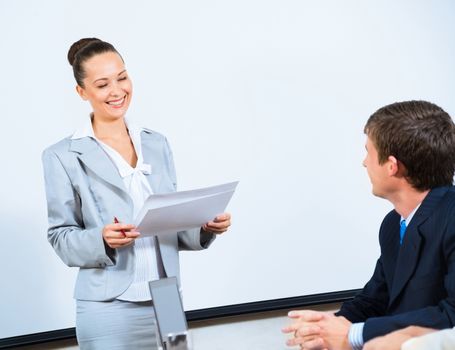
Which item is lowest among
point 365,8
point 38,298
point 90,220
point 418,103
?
point 38,298

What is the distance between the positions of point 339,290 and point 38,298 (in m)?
1.67

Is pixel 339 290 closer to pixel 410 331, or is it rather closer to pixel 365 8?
pixel 365 8

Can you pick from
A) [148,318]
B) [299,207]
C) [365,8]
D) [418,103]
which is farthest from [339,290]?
[418,103]

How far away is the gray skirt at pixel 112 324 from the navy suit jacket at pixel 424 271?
0.74 metres

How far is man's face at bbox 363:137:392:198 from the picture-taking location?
6.42 ft

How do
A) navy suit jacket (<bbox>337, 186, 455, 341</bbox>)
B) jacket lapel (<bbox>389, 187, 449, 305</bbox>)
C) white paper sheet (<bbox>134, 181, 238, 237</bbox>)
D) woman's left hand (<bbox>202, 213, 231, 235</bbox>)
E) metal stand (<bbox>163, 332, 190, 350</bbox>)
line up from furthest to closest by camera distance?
woman's left hand (<bbox>202, 213, 231, 235</bbox>) < white paper sheet (<bbox>134, 181, 238, 237</bbox>) < jacket lapel (<bbox>389, 187, 449, 305</bbox>) < navy suit jacket (<bbox>337, 186, 455, 341</bbox>) < metal stand (<bbox>163, 332, 190, 350</bbox>)

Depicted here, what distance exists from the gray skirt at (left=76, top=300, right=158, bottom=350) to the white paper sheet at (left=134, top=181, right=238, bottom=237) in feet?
0.85

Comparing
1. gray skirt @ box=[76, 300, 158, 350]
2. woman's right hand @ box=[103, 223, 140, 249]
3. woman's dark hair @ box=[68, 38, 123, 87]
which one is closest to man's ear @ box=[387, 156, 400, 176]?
woman's right hand @ box=[103, 223, 140, 249]

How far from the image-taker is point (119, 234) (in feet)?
6.89

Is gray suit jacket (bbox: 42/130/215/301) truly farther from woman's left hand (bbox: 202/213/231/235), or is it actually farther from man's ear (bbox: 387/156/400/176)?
man's ear (bbox: 387/156/400/176)

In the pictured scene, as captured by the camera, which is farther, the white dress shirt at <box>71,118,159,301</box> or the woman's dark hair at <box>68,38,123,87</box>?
the woman's dark hair at <box>68,38,123,87</box>

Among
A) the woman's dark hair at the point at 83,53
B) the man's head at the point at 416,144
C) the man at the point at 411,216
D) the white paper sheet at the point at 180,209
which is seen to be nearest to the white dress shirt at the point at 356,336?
the man at the point at 411,216

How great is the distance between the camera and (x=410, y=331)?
5.66 ft

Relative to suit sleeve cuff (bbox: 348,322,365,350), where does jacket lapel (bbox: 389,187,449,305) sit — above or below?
above
